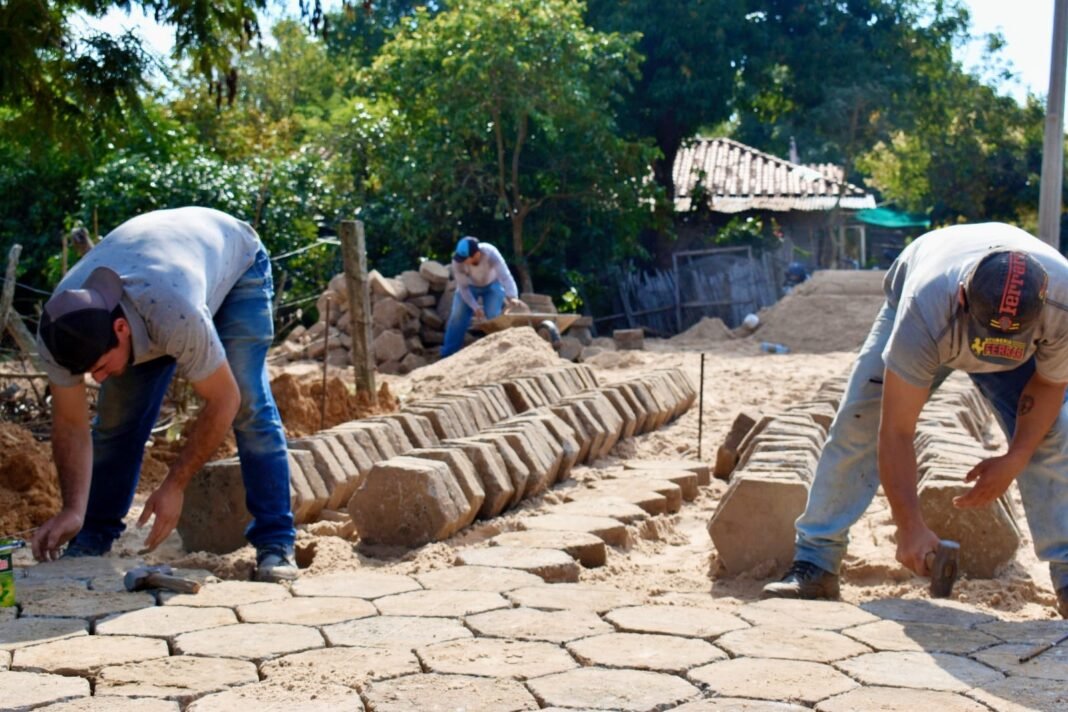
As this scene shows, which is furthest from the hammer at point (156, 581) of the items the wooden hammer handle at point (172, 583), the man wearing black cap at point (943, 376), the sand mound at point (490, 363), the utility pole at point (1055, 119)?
the utility pole at point (1055, 119)

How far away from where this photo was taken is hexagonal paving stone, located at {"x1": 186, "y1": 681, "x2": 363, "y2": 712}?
113 inches

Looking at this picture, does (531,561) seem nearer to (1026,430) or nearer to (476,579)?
(476,579)

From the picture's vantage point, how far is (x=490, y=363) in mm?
9719

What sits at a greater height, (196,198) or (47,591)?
(196,198)

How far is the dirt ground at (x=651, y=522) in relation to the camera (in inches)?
173

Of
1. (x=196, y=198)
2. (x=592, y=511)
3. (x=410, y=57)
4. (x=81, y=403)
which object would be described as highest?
(x=410, y=57)

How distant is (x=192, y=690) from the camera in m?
2.98

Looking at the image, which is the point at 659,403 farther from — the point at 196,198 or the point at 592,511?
the point at 196,198

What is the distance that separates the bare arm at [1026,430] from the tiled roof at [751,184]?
59.2ft

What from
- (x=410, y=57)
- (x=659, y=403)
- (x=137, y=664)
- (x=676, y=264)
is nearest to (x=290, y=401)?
(x=659, y=403)

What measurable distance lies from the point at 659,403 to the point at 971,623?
473 centimetres

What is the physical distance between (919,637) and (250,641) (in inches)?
71.4

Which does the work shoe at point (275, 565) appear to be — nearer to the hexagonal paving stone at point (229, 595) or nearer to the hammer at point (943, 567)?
the hexagonal paving stone at point (229, 595)

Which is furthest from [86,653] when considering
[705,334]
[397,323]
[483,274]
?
[705,334]
